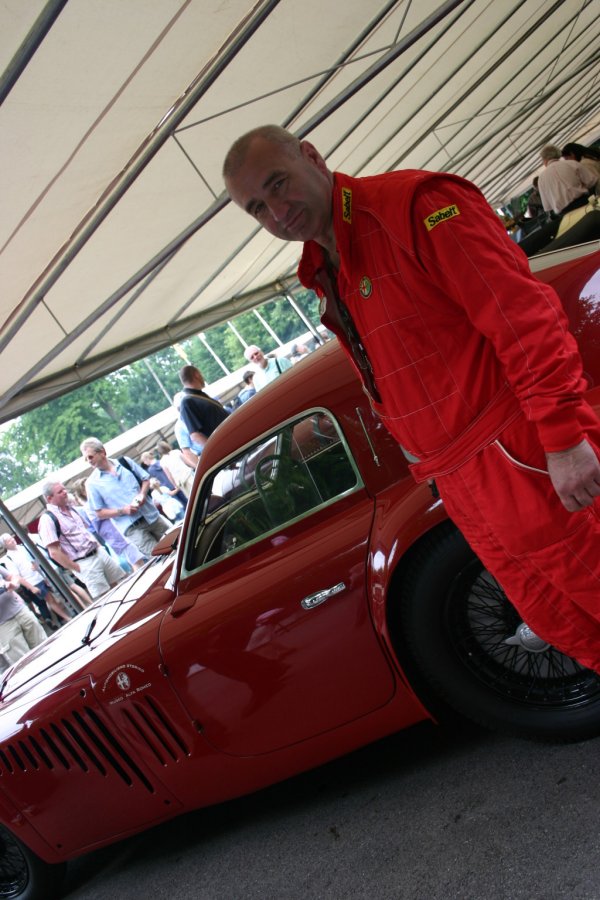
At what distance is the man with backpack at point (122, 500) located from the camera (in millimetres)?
7336

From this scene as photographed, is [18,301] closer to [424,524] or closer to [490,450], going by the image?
[424,524]

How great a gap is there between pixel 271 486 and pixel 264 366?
257 inches

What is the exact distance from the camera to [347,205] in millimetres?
1747

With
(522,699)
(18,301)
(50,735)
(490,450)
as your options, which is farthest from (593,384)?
(18,301)

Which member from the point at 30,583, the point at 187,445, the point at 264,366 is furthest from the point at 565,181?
the point at 30,583

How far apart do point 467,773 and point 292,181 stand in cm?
215

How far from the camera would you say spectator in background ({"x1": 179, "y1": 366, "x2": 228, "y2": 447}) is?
6.26m

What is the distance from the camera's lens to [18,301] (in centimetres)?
660

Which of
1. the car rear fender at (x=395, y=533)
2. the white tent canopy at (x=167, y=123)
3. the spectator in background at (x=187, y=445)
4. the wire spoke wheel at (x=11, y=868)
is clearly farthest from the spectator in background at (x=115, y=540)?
the car rear fender at (x=395, y=533)

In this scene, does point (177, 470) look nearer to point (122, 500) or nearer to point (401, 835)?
point (122, 500)

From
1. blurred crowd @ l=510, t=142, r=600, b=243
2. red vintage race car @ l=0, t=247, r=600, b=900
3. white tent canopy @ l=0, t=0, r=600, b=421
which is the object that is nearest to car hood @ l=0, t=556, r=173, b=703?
red vintage race car @ l=0, t=247, r=600, b=900

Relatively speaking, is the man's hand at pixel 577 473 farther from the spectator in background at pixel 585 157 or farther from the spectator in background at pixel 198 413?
the spectator in background at pixel 585 157

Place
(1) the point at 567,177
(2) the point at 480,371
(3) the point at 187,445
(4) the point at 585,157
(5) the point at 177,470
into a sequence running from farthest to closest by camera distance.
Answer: (5) the point at 177,470
(4) the point at 585,157
(1) the point at 567,177
(3) the point at 187,445
(2) the point at 480,371

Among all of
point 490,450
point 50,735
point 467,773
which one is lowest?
point 467,773
